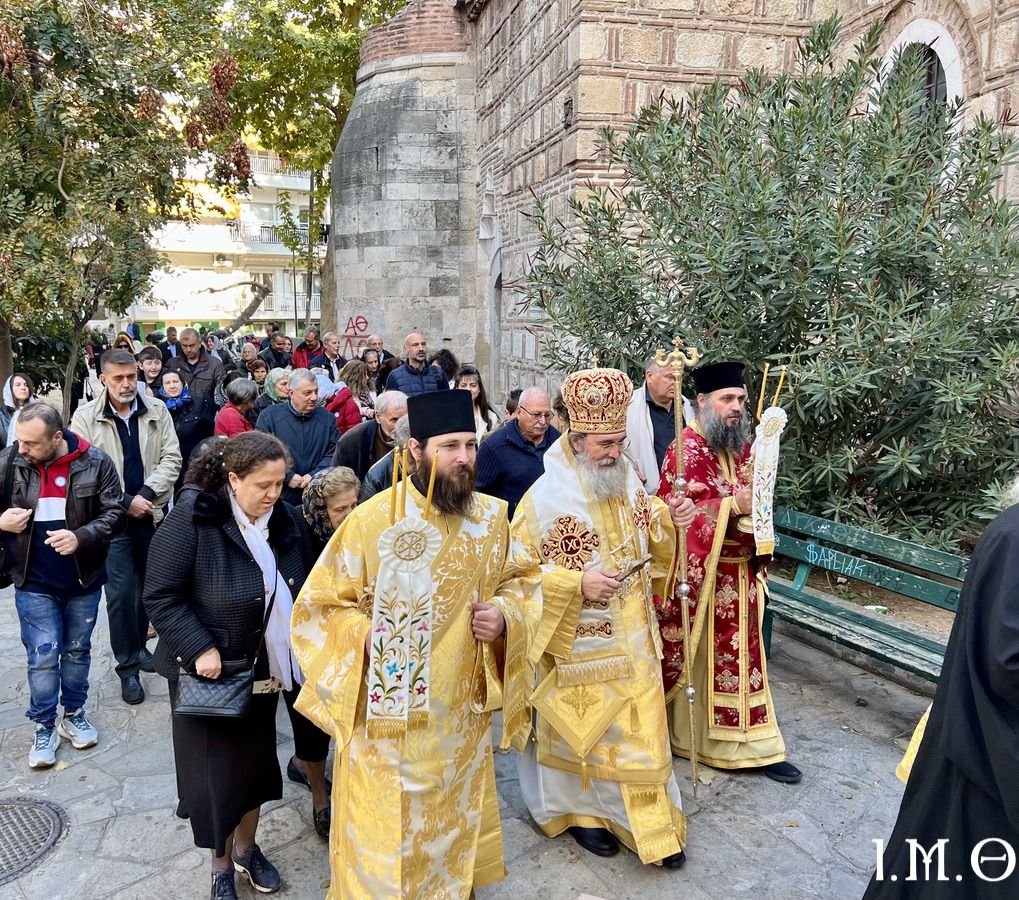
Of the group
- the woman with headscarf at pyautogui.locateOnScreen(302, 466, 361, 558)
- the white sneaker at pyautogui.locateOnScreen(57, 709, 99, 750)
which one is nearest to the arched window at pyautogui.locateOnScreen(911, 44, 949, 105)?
the woman with headscarf at pyautogui.locateOnScreen(302, 466, 361, 558)

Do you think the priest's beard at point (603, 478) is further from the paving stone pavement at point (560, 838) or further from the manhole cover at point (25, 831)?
the manhole cover at point (25, 831)

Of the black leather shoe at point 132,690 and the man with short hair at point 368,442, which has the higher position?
the man with short hair at point 368,442

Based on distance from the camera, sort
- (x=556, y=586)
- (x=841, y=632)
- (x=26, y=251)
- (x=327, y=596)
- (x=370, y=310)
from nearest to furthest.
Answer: (x=327, y=596), (x=556, y=586), (x=841, y=632), (x=26, y=251), (x=370, y=310)

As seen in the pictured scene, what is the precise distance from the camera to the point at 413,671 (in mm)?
2639

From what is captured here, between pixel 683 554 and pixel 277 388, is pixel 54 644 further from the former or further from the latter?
pixel 683 554

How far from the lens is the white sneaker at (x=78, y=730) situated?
4.38 meters

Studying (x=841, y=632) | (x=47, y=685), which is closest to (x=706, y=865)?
(x=841, y=632)

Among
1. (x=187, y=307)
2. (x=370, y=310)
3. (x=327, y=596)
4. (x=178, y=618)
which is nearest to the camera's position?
(x=327, y=596)

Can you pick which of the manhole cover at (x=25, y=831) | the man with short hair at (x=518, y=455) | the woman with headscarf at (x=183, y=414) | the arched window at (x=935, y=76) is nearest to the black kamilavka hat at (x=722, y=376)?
the man with short hair at (x=518, y=455)

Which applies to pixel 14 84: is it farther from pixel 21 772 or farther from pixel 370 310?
pixel 21 772

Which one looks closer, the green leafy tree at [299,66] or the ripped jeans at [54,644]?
the ripped jeans at [54,644]

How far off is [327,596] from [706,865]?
1.99 meters

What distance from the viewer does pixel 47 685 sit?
4.25 metres

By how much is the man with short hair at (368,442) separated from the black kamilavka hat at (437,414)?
2339mm
